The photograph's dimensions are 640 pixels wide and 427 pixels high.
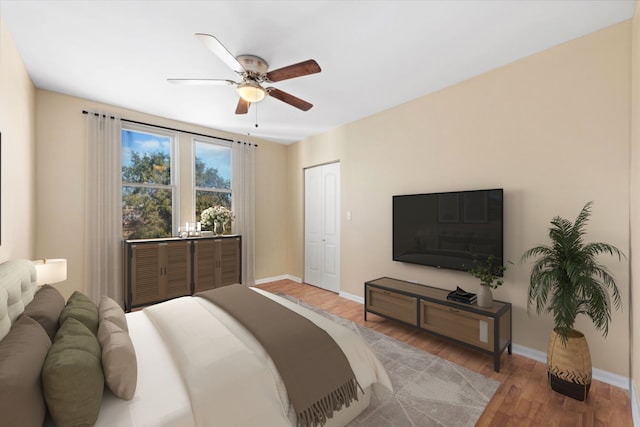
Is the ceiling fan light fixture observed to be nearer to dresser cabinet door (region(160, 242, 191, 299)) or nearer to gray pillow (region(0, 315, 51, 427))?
gray pillow (region(0, 315, 51, 427))

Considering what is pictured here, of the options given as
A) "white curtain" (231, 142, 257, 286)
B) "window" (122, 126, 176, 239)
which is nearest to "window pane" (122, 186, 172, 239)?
"window" (122, 126, 176, 239)

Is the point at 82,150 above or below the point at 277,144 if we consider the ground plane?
below

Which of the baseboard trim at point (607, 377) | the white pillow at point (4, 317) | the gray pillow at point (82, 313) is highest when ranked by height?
the white pillow at point (4, 317)

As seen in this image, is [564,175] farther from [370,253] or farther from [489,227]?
[370,253]

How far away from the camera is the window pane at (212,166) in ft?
15.0

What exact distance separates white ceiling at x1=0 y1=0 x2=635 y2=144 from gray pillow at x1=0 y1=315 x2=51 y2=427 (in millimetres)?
2219

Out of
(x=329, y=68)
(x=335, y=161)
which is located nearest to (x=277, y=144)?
(x=335, y=161)

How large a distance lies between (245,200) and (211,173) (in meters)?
0.75

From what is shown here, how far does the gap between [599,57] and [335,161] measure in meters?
3.21

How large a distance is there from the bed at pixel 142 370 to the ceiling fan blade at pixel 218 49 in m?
1.82

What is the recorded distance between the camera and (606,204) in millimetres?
2186

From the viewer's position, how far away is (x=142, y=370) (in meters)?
1.45

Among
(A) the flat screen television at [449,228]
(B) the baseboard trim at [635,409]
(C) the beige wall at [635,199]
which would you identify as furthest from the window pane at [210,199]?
(B) the baseboard trim at [635,409]

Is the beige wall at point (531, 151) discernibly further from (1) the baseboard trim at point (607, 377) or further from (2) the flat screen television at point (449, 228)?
(2) the flat screen television at point (449, 228)
